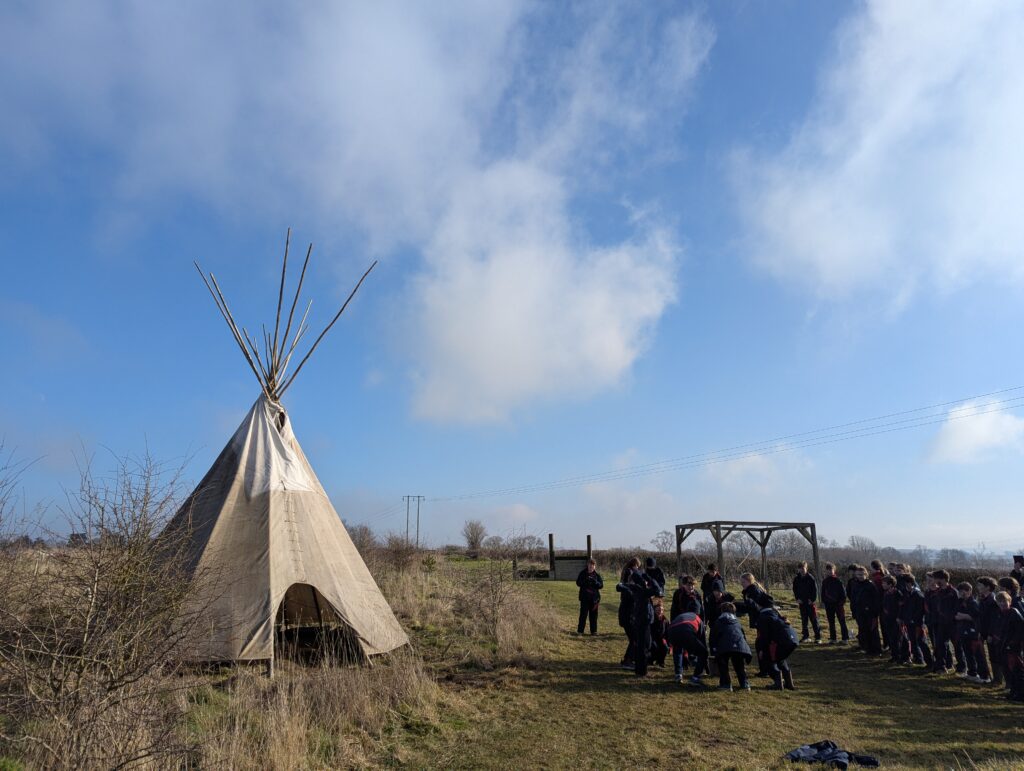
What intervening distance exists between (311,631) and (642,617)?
218 inches

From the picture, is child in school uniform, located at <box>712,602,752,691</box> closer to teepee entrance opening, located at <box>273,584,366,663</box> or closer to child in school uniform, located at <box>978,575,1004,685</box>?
child in school uniform, located at <box>978,575,1004,685</box>

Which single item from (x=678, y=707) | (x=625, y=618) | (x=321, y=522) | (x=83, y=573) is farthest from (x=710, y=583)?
(x=83, y=573)

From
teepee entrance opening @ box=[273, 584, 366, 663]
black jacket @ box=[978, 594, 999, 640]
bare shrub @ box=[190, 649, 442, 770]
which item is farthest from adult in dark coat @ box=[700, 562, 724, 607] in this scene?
teepee entrance opening @ box=[273, 584, 366, 663]

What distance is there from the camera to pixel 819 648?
10.9m

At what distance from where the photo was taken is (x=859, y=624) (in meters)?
10.4

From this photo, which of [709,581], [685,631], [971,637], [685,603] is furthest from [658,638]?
[971,637]

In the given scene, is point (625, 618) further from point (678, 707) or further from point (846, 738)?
point (846, 738)

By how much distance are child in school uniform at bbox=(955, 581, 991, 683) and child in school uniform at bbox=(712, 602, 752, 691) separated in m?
3.20

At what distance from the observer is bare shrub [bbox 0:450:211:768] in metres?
3.46

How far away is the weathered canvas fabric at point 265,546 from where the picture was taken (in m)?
7.47

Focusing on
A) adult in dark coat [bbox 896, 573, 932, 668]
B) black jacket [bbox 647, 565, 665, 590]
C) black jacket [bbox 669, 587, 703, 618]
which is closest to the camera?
black jacket [bbox 669, 587, 703, 618]

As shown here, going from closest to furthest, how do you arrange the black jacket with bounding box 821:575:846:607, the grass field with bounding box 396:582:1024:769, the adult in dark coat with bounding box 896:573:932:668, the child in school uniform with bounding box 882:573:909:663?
the grass field with bounding box 396:582:1024:769 → the adult in dark coat with bounding box 896:573:932:668 → the child in school uniform with bounding box 882:573:909:663 → the black jacket with bounding box 821:575:846:607

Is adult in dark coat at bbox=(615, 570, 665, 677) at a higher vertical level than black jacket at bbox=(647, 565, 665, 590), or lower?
lower

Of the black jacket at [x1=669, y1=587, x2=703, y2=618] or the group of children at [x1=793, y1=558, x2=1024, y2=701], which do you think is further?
the black jacket at [x1=669, y1=587, x2=703, y2=618]
